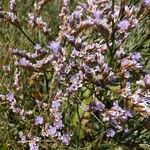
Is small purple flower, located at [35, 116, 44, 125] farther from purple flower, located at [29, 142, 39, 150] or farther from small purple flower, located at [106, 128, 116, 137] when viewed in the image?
small purple flower, located at [106, 128, 116, 137]

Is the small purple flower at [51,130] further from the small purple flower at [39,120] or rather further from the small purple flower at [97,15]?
the small purple flower at [97,15]

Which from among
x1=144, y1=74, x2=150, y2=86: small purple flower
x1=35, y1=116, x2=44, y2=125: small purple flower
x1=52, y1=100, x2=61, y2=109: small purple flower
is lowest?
x1=35, y1=116, x2=44, y2=125: small purple flower

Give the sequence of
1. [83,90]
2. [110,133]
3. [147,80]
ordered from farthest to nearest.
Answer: [83,90], [110,133], [147,80]

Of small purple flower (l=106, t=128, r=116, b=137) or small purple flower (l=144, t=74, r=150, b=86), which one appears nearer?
small purple flower (l=144, t=74, r=150, b=86)

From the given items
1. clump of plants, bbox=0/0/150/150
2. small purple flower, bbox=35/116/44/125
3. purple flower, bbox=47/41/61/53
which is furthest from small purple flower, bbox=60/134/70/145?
purple flower, bbox=47/41/61/53

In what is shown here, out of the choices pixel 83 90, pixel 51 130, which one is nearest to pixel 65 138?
pixel 51 130

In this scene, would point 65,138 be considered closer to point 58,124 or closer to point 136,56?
point 58,124

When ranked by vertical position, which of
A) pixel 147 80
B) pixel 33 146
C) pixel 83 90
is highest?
pixel 83 90

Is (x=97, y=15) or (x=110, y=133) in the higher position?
(x=97, y=15)

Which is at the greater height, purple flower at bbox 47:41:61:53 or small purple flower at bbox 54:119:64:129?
purple flower at bbox 47:41:61:53

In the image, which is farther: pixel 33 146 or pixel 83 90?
pixel 83 90
